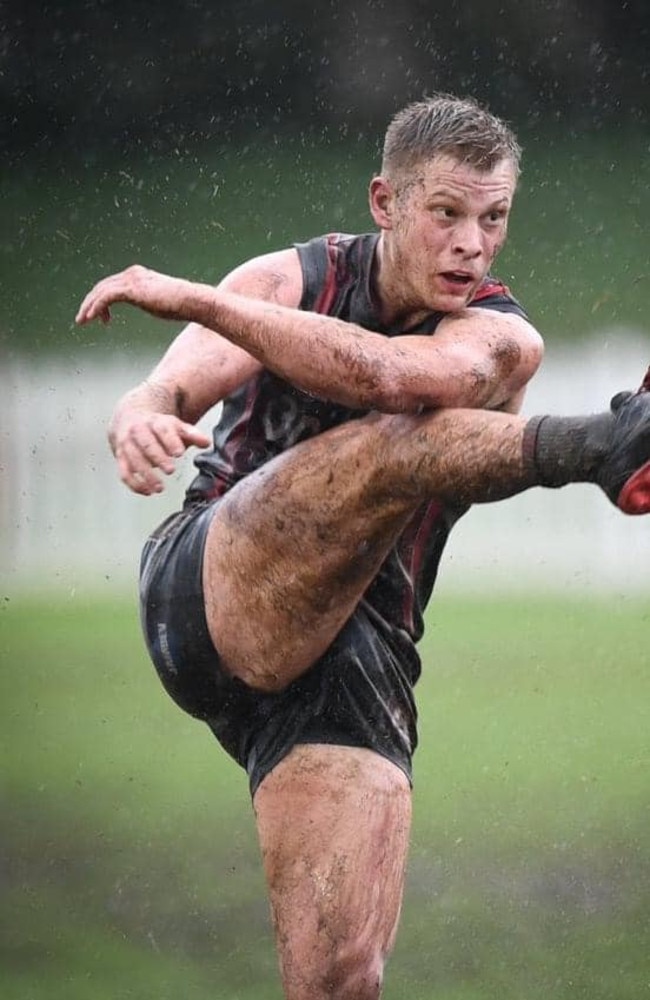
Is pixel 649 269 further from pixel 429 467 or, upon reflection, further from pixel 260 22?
pixel 429 467

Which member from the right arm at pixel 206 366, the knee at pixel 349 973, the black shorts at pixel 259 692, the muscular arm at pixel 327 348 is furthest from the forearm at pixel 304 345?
the knee at pixel 349 973

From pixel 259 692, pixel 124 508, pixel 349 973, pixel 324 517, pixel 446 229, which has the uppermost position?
pixel 446 229

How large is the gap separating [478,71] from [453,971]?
1509 millimetres

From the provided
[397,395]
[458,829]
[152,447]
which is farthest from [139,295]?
[458,829]

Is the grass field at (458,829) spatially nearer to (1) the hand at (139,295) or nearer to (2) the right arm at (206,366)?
(2) the right arm at (206,366)

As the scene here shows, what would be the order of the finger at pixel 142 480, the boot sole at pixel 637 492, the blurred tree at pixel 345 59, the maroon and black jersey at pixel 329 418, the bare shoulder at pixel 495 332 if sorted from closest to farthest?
the boot sole at pixel 637 492
the finger at pixel 142 480
the bare shoulder at pixel 495 332
the maroon and black jersey at pixel 329 418
the blurred tree at pixel 345 59

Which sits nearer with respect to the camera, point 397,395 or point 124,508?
point 397,395

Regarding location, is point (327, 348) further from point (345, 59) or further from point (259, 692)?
point (345, 59)

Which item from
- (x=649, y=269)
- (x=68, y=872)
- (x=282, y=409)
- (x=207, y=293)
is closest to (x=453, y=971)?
(x=68, y=872)

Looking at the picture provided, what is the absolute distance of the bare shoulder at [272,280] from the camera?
1.84 meters

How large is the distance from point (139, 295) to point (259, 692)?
1.36 feet

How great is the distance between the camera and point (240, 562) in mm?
1756

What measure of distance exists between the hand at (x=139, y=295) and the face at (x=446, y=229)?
0.84ft

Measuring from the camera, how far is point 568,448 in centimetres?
155
